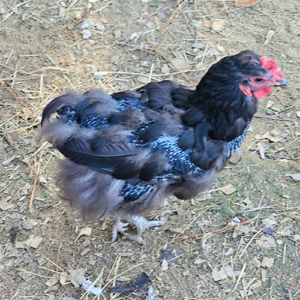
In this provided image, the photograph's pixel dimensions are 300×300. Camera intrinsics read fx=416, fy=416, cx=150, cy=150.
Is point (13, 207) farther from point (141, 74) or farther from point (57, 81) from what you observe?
point (141, 74)

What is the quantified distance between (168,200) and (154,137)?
1.12 metres

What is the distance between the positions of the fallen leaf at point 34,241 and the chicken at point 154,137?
701 mm

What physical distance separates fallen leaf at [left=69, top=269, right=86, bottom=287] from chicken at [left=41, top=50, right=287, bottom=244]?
0.62m

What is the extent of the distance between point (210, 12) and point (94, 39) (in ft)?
4.89

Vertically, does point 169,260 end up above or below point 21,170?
below

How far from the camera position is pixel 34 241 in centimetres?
356

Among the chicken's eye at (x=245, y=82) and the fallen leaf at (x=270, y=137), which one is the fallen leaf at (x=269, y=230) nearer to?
the fallen leaf at (x=270, y=137)

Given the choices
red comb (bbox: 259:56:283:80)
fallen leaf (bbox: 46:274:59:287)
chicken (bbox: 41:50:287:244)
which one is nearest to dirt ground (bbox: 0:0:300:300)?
fallen leaf (bbox: 46:274:59:287)

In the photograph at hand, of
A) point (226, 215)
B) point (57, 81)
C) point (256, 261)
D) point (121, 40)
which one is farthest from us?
point (121, 40)

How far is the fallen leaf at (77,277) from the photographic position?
131 inches

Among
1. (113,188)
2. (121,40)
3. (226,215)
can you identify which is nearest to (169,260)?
(226,215)

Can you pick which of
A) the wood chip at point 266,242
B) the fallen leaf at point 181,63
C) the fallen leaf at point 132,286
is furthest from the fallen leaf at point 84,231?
the fallen leaf at point 181,63

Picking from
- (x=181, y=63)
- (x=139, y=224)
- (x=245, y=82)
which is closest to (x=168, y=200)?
(x=139, y=224)

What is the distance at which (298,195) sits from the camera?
369 cm
